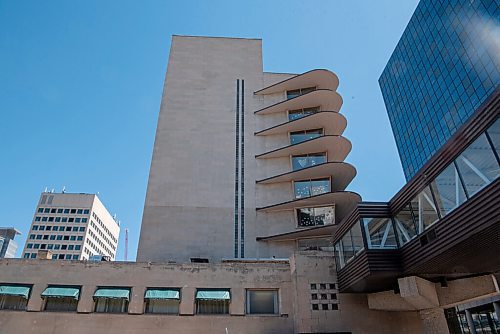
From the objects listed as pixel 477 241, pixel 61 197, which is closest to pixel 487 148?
pixel 477 241

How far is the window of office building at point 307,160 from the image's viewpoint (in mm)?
35156

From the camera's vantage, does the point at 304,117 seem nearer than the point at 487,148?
No

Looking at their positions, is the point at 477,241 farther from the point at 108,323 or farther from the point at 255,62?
the point at 255,62

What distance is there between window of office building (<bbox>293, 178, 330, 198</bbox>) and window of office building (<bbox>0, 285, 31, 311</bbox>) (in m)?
22.3

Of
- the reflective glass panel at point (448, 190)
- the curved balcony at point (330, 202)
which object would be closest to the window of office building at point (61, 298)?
the curved balcony at point (330, 202)

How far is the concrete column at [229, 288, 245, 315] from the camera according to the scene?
23.1m

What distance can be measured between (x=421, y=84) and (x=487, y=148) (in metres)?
67.2

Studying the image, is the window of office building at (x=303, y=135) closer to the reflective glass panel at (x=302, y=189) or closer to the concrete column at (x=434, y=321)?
the reflective glass panel at (x=302, y=189)

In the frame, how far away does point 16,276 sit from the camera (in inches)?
953

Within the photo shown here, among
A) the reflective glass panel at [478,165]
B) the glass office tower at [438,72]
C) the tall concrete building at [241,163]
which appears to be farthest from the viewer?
the glass office tower at [438,72]

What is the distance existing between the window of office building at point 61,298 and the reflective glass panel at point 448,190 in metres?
21.6

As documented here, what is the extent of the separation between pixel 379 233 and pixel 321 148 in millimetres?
18441

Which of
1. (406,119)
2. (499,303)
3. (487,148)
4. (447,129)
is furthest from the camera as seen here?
(406,119)

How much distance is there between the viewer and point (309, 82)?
39.6 meters
